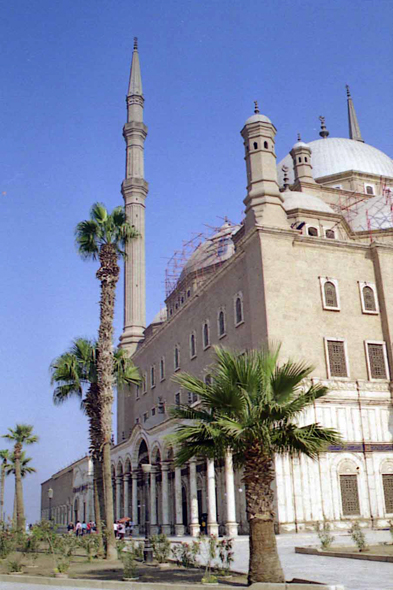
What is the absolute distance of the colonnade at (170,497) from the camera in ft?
69.3

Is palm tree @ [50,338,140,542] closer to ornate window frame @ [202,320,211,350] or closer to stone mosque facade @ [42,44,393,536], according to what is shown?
stone mosque facade @ [42,44,393,536]

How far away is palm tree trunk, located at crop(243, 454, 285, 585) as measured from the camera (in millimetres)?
9594

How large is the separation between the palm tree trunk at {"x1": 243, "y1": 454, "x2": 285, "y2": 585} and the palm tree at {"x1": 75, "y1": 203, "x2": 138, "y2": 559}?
759 centimetres

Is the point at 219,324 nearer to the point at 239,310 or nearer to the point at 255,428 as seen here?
the point at 239,310

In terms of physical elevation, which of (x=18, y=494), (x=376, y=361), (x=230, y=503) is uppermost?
(x=376, y=361)

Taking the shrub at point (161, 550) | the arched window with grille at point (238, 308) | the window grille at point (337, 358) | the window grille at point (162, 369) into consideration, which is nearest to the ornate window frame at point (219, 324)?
the arched window with grille at point (238, 308)

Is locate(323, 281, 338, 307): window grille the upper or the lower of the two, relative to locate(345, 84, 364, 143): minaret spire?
lower

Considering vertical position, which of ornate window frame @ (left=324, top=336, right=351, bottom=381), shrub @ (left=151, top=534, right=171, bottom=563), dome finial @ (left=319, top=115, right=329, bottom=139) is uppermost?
dome finial @ (left=319, top=115, right=329, bottom=139)

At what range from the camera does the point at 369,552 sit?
13383 mm

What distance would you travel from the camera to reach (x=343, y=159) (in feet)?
138

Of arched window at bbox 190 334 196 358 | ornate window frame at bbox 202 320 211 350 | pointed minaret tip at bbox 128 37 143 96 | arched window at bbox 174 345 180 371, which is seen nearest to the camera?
ornate window frame at bbox 202 320 211 350

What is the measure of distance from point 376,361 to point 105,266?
12218 millimetres

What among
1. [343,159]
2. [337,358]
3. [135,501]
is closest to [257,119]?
[337,358]

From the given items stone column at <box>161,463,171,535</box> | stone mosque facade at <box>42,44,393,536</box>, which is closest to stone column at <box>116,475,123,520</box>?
stone mosque facade at <box>42,44,393,536</box>
